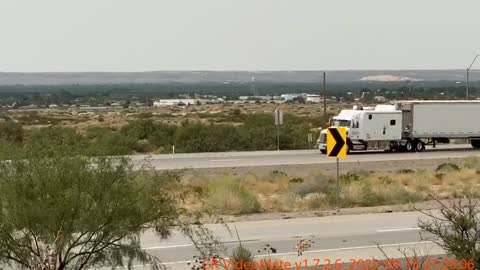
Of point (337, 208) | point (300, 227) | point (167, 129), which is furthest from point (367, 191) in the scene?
point (167, 129)

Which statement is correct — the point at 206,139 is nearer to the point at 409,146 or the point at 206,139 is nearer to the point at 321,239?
the point at 409,146

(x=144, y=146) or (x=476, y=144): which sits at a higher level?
(x=144, y=146)

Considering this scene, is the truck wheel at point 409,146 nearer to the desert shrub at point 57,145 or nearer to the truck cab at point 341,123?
the truck cab at point 341,123

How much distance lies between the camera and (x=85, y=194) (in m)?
9.07

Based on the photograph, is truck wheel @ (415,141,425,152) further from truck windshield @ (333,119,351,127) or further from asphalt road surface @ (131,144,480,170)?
truck windshield @ (333,119,351,127)

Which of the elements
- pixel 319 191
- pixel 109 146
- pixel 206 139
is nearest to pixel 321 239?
pixel 109 146

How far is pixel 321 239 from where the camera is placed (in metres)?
16.3

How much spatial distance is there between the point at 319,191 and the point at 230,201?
3768mm

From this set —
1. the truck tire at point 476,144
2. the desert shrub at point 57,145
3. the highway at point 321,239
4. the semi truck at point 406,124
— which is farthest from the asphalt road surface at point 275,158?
the desert shrub at point 57,145

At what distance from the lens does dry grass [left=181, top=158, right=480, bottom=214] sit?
22172 millimetres

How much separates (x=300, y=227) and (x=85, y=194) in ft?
32.3

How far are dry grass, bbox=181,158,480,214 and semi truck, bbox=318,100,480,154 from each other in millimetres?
12287

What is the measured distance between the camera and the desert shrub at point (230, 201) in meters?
21.5

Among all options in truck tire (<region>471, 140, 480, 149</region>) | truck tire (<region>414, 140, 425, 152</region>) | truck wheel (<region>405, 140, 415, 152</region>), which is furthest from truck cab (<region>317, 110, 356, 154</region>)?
truck tire (<region>471, 140, 480, 149</region>)
